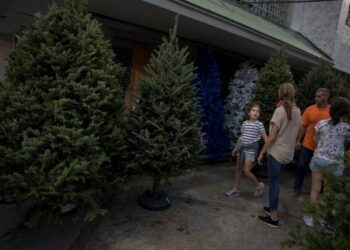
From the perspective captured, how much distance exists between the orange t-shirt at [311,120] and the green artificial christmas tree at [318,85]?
1.91m

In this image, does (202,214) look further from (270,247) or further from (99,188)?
(99,188)

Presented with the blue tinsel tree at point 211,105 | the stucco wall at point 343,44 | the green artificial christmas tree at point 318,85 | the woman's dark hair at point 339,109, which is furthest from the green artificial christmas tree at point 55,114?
the stucco wall at point 343,44

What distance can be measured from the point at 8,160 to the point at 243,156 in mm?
3451

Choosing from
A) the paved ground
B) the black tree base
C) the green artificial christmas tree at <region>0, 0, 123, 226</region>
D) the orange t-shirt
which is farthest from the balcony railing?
the green artificial christmas tree at <region>0, 0, 123, 226</region>

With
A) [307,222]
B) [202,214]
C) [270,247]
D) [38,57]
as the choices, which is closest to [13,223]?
[38,57]

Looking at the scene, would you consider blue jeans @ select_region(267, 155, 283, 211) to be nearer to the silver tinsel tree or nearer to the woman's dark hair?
the woman's dark hair

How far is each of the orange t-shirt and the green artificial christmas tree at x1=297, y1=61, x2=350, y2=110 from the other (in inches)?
75.2

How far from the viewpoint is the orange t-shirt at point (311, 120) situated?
16.5ft

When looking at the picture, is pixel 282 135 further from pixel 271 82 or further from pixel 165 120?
pixel 271 82

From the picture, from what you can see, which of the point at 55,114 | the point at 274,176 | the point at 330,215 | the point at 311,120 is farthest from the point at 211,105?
the point at 330,215

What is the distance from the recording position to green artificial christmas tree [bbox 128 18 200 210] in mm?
3838

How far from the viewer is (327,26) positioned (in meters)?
10.9

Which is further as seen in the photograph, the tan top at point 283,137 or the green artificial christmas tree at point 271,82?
the green artificial christmas tree at point 271,82

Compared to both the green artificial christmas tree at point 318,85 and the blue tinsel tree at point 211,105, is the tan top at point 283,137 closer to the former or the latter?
the blue tinsel tree at point 211,105
